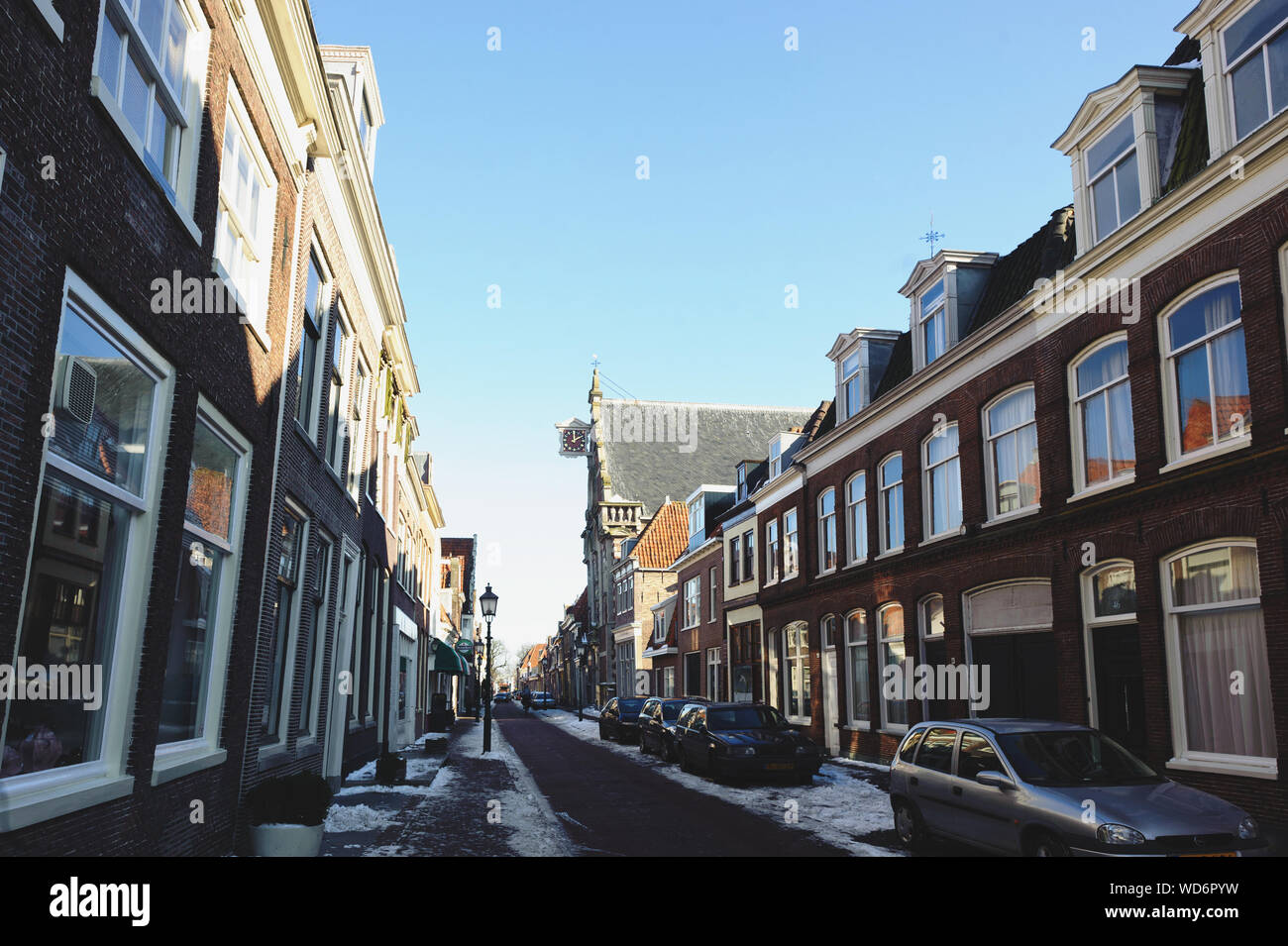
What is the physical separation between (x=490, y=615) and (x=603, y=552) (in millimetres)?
45720

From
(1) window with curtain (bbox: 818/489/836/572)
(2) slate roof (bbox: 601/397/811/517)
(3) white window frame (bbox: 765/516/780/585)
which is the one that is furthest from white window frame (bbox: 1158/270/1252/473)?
(2) slate roof (bbox: 601/397/811/517)

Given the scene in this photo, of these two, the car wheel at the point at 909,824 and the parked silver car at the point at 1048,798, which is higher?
the parked silver car at the point at 1048,798

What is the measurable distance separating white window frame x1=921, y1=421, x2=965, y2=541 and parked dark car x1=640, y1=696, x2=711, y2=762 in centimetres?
725

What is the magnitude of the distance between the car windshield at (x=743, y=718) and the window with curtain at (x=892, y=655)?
3.18 meters

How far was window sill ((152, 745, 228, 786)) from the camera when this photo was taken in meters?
7.93

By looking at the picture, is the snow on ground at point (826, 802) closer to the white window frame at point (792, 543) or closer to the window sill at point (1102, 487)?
the window sill at point (1102, 487)

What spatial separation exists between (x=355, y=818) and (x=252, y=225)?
7790 mm

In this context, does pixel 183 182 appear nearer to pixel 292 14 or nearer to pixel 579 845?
pixel 292 14

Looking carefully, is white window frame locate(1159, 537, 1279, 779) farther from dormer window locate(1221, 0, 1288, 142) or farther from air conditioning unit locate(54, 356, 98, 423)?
air conditioning unit locate(54, 356, 98, 423)

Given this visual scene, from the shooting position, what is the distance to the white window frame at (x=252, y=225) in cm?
948

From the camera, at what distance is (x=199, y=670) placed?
9398 mm

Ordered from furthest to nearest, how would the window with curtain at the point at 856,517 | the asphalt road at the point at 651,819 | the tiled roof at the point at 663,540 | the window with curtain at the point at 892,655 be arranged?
1. the tiled roof at the point at 663,540
2. the window with curtain at the point at 856,517
3. the window with curtain at the point at 892,655
4. the asphalt road at the point at 651,819

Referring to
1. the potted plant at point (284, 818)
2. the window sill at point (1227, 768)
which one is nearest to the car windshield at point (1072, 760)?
the window sill at point (1227, 768)
